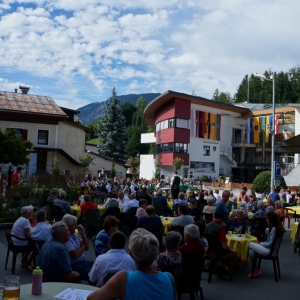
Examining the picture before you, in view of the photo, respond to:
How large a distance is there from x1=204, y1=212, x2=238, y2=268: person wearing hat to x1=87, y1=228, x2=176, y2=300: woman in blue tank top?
4494 millimetres

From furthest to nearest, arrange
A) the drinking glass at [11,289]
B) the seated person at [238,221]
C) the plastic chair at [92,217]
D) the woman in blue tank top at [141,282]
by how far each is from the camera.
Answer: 1. the plastic chair at [92,217]
2. the seated person at [238,221]
3. the drinking glass at [11,289]
4. the woman in blue tank top at [141,282]

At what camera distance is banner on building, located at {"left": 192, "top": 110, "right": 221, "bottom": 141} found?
46375mm

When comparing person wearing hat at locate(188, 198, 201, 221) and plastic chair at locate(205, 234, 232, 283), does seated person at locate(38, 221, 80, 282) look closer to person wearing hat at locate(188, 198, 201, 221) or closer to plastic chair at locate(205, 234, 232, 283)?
plastic chair at locate(205, 234, 232, 283)

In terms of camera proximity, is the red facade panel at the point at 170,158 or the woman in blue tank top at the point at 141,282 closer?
the woman in blue tank top at the point at 141,282

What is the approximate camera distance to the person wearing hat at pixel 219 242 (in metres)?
7.38

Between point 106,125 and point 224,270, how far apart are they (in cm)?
4837

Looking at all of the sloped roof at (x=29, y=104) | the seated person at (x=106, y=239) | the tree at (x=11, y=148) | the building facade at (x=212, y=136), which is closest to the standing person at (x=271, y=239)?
the seated person at (x=106, y=239)

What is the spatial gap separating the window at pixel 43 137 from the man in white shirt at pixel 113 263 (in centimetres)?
3172

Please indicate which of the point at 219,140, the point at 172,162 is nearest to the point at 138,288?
the point at 172,162

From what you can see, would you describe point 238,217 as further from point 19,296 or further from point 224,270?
point 19,296

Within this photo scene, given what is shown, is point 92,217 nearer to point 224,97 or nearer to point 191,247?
point 191,247

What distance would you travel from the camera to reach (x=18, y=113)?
33719 millimetres

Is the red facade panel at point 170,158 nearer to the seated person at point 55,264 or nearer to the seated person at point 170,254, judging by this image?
the seated person at point 170,254

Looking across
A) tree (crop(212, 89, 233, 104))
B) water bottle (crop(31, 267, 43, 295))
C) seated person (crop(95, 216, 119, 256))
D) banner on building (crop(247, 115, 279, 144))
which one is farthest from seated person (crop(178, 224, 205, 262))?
tree (crop(212, 89, 233, 104))
